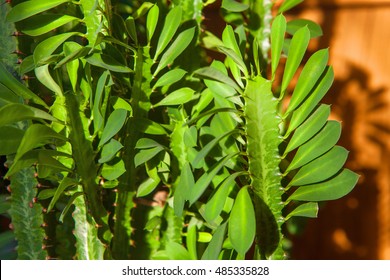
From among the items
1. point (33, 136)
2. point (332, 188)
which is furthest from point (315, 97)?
point (33, 136)

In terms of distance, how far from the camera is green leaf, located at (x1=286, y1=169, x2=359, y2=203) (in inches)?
33.9

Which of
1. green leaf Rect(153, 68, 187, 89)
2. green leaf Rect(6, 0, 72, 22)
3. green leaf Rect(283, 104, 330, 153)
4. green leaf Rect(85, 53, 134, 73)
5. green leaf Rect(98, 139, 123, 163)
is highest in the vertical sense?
green leaf Rect(6, 0, 72, 22)

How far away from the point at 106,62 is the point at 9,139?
207mm

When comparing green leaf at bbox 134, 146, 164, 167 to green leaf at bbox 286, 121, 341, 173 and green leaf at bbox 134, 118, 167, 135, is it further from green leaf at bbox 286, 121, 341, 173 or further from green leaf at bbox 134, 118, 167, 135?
green leaf at bbox 286, 121, 341, 173

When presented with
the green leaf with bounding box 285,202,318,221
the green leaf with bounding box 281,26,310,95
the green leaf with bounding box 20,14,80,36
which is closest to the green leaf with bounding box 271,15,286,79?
the green leaf with bounding box 281,26,310,95

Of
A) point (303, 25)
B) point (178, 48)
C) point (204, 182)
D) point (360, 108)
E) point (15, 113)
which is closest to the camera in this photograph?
point (15, 113)

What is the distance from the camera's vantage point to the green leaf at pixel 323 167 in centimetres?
87

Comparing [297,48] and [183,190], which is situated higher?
[297,48]

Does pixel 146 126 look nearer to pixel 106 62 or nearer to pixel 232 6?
pixel 106 62

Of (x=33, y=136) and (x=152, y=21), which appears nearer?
(x=33, y=136)

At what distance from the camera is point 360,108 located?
1.58 m

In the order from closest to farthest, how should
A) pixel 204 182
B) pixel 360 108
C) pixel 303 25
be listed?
pixel 204 182
pixel 303 25
pixel 360 108

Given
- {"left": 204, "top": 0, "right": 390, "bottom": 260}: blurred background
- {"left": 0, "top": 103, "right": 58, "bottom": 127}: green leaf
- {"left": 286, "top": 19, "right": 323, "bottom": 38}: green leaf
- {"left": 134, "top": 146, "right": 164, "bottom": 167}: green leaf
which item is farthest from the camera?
{"left": 204, "top": 0, "right": 390, "bottom": 260}: blurred background

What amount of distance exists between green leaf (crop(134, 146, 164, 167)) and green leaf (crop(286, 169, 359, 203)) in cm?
26
